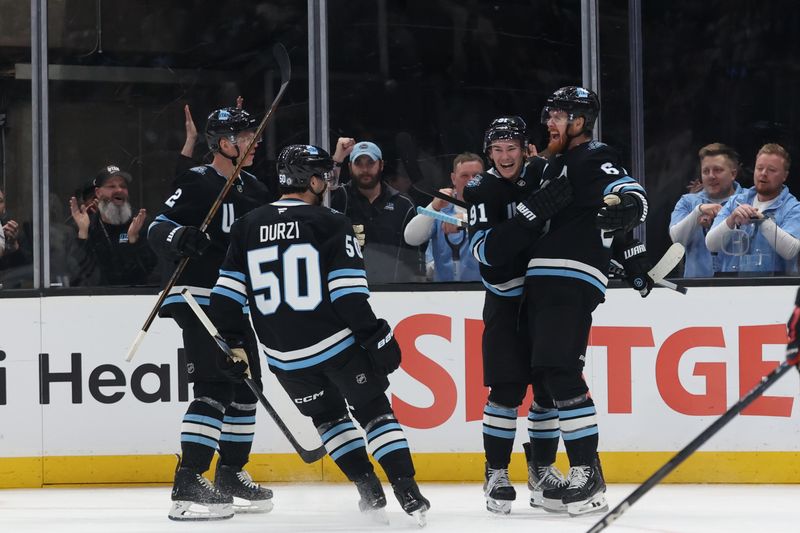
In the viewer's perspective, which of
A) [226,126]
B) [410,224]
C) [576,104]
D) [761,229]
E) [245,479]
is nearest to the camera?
[576,104]

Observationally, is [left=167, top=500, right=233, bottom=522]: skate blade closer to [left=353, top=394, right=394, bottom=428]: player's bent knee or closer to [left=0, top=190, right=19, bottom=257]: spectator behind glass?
[left=353, top=394, right=394, bottom=428]: player's bent knee

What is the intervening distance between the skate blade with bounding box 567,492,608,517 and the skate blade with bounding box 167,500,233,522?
113 cm

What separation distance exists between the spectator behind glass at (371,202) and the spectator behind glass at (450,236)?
65 millimetres

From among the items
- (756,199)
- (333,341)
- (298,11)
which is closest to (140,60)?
(298,11)

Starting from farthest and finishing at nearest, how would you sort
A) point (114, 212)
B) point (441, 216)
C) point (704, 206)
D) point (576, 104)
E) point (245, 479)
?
point (114, 212) < point (704, 206) < point (441, 216) < point (245, 479) < point (576, 104)

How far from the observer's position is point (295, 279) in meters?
4.09

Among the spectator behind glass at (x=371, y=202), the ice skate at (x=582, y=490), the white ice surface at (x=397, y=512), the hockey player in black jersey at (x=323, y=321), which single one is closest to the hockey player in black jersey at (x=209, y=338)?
the white ice surface at (x=397, y=512)

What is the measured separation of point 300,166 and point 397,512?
124 cm

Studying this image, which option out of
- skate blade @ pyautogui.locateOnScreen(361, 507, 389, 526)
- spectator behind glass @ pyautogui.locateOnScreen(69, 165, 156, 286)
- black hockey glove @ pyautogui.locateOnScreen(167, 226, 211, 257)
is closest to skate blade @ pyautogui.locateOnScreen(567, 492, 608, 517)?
skate blade @ pyautogui.locateOnScreen(361, 507, 389, 526)

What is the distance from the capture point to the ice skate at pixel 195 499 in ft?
14.6

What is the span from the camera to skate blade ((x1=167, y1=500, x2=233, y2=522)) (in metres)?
4.47

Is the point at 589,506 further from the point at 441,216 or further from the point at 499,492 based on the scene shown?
the point at 441,216

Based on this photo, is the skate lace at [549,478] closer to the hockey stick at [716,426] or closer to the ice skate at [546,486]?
the ice skate at [546,486]

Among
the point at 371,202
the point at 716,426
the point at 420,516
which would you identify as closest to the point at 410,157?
the point at 371,202
